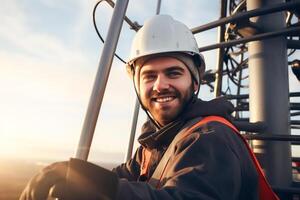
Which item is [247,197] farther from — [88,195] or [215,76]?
[215,76]

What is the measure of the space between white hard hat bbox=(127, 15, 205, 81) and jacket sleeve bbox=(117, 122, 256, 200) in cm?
84

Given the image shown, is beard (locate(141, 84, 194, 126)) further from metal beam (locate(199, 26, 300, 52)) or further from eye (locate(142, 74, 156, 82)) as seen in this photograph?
metal beam (locate(199, 26, 300, 52))

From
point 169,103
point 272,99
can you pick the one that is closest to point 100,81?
point 169,103

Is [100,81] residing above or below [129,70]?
below

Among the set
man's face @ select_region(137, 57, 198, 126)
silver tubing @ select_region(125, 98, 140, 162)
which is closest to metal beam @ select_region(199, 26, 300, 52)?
man's face @ select_region(137, 57, 198, 126)

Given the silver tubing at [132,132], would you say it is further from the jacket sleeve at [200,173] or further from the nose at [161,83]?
the jacket sleeve at [200,173]

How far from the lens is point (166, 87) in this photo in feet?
6.29

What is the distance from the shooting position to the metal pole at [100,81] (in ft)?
4.55

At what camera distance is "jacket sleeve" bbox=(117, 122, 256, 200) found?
111cm

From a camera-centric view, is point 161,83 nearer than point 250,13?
Yes

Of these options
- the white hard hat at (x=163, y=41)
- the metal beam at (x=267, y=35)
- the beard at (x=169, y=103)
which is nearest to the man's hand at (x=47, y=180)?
the beard at (x=169, y=103)

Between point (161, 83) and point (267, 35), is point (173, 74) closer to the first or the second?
point (161, 83)

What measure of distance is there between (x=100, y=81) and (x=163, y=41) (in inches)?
31.7

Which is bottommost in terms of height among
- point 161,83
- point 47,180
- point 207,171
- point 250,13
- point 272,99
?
point 47,180
